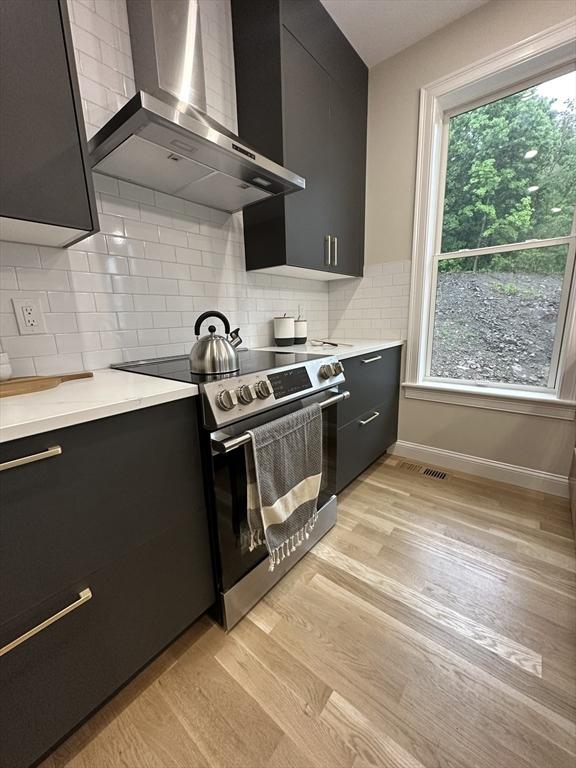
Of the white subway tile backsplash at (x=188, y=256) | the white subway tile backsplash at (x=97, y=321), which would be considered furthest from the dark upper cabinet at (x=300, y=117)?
the white subway tile backsplash at (x=97, y=321)

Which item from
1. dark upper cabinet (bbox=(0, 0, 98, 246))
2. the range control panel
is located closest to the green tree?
the range control panel

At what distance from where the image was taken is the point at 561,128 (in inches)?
70.1

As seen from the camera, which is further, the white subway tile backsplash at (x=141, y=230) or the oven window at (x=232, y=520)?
the white subway tile backsplash at (x=141, y=230)

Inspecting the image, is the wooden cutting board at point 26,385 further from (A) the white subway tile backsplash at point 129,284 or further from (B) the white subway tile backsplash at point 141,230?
(B) the white subway tile backsplash at point 141,230

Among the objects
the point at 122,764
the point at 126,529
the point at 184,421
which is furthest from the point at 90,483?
the point at 122,764

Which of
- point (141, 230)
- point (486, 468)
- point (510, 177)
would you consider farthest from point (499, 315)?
point (141, 230)

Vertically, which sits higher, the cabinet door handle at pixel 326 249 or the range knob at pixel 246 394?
the cabinet door handle at pixel 326 249

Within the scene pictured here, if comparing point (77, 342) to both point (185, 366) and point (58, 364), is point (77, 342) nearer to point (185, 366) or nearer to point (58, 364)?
point (58, 364)

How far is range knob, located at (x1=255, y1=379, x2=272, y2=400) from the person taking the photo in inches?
44.2

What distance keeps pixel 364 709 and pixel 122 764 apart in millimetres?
694

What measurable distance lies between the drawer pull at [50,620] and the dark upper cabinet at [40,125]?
3.36 ft

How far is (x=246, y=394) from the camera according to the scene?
107 centimetres

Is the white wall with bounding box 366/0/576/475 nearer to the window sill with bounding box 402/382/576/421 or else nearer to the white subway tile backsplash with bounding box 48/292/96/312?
the window sill with bounding box 402/382/576/421

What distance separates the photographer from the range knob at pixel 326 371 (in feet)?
4.79
